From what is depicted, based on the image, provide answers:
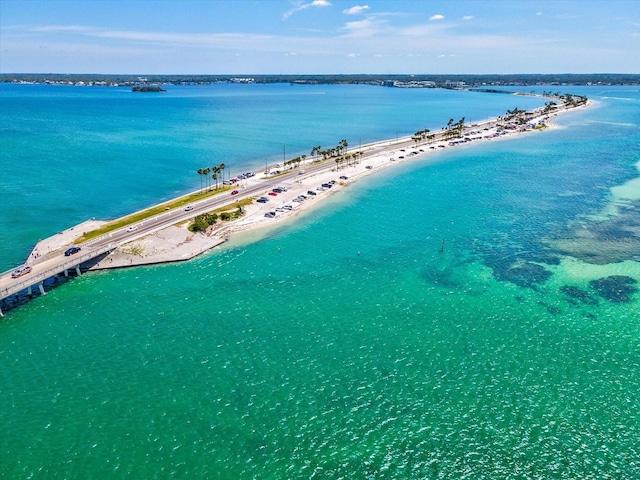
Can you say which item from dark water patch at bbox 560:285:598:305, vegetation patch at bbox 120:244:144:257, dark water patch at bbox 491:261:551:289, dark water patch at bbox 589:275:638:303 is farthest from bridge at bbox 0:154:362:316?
dark water patch at bbox 589:275:638:303

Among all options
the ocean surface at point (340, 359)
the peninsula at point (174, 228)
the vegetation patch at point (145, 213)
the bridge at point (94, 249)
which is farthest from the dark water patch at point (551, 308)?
the vegetation patch at point (145, 213)

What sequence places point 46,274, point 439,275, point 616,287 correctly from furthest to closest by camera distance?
1. point 439,275
2. point 616,287
3. point 46,274

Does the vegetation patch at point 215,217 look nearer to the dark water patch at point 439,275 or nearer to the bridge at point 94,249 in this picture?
the bridge at point 94,249

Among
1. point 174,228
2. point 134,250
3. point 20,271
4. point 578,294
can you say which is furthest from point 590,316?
point 20,271

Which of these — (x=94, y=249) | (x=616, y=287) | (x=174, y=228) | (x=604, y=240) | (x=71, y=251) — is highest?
(x=174, y=228)

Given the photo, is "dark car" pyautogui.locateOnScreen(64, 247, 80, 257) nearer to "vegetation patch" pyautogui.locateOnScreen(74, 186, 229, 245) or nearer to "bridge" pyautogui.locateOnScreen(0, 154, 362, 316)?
"bridge" pyautogui.locateOnScreen(0, 154, 362, 316)

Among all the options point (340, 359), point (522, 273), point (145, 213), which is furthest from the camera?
point (145, 213)

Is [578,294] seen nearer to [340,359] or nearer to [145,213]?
[340,359]
